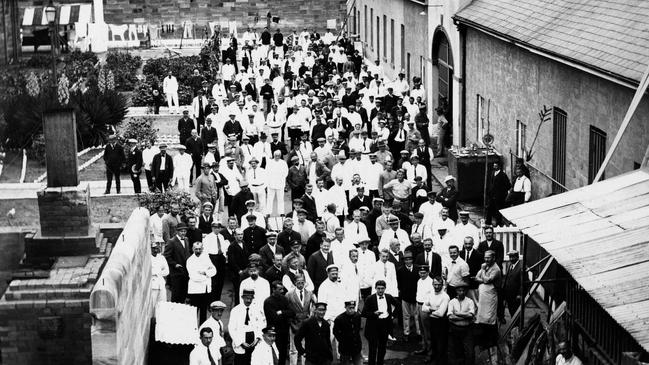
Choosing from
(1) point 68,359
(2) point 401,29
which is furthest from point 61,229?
(2) point 401,29

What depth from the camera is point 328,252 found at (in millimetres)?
18812

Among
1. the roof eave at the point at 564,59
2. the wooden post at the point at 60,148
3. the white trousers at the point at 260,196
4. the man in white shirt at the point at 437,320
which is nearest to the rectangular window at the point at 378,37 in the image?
the roof eave at the point at 564,59

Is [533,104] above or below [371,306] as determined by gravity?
above

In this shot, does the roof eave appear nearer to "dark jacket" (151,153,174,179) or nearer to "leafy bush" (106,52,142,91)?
"dark jacket" (151,153,174,179)

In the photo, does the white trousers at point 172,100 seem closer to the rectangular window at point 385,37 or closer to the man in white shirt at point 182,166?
the rectangular window at point 385,37

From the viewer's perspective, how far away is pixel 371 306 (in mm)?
17047

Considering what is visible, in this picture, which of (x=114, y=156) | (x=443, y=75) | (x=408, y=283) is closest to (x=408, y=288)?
(x=408, y=283)

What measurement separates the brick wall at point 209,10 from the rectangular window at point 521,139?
4115 cm

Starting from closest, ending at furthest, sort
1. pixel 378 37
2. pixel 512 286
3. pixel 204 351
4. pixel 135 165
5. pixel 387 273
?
pixel 204 351 → pixel 512 286 → pixel 387 273 → pixel 135 165 → pixel 378 37

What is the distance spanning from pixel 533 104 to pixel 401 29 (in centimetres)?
1704

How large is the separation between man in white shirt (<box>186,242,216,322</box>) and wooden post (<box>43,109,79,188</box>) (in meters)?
2.09

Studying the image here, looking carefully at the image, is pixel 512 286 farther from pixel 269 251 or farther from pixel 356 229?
pixel 269 251

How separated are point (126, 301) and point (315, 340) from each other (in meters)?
2.72

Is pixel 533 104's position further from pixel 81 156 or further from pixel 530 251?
pixel 81 156
